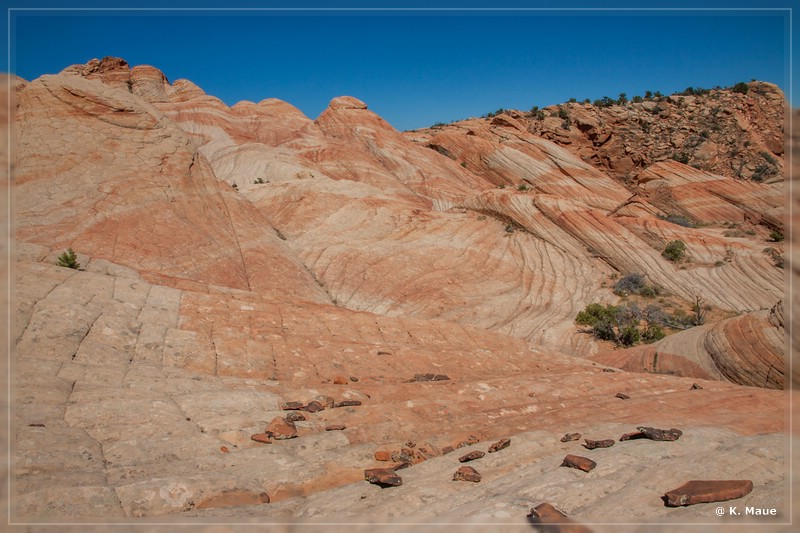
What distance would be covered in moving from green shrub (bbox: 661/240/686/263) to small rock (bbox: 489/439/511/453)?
→ 22394 mm

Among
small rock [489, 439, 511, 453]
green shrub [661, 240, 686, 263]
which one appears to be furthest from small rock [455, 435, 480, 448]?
green shrub [661, 240, 686, 263]

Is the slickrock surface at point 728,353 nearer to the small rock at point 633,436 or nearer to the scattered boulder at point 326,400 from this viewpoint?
the small rock at point 633,436

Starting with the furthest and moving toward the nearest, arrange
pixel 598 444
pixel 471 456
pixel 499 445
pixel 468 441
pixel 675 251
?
1. pixel 675 251
2. pixel 468 441
3. pixel 499 445
4. pixel 598 444
5. pixel 471 456

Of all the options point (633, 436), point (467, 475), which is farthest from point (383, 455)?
point (633, 436)

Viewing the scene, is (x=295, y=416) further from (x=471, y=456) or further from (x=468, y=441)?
(x=471, y=456)

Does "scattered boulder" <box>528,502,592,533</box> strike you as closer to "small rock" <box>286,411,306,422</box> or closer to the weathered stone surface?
"small rock" <box>286,411,306,422</box>

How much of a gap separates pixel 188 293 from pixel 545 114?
61.1 metres

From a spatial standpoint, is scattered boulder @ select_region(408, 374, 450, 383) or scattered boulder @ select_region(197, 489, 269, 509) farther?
scattered boulder @ select_region(408, 374, 450, 383)

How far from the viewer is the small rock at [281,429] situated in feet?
21.6

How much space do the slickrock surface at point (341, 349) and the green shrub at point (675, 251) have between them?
41cm

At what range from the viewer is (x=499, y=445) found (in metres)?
6.41

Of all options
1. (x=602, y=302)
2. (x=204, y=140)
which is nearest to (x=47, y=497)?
(x=602, y=302)

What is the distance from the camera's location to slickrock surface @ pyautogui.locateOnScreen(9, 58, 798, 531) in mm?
4875

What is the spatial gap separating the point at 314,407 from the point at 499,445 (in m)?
2.89
